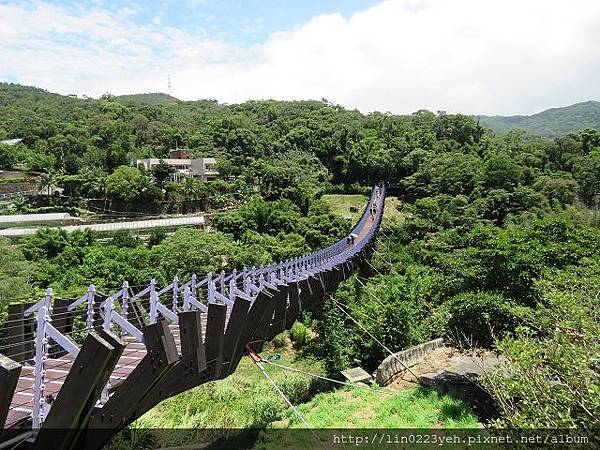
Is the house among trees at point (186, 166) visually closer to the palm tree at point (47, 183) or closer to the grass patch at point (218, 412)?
the palm tree at point (47, 183)

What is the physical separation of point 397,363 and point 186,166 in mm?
37542

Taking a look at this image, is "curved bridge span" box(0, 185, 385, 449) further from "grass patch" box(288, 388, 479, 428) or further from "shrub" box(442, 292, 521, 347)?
"shrub" box(442, 292, 521, 347)

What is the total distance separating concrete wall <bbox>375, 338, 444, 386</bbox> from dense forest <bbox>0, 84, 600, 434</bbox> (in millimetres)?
893

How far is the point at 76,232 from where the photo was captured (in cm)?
2700

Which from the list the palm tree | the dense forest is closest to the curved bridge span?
the dense forest

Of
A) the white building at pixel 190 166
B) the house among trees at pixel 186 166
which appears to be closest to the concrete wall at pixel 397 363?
the house among trees at pixel 186 166

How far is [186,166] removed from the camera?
4416 centimetres

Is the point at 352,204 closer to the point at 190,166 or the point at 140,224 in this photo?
the point at 190,166

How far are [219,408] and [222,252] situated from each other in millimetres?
11071

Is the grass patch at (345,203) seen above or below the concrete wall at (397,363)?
below

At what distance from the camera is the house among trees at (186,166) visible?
40.7 metres

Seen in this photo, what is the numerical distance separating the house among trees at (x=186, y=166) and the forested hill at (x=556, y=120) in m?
95.5

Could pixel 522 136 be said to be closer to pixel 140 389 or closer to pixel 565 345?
pixel 565 345

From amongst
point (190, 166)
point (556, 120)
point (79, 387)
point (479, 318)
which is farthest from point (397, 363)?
point (556, 120)
